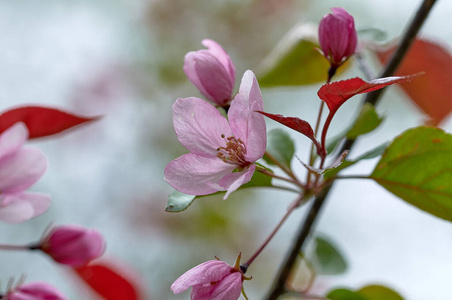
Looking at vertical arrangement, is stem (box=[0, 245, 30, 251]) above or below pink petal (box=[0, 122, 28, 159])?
below

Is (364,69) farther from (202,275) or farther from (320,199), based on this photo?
(202,275)

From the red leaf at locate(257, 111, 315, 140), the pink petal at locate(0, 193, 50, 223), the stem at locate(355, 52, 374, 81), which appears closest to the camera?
the red leaf at locate(257, 111, 315, 140)

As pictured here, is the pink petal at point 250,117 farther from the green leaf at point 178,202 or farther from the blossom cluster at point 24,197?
the blossom cluster at point 24,197

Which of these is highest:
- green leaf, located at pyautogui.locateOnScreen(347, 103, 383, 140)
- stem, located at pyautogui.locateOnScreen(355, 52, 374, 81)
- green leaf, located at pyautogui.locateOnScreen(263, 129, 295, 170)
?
green leaf, located at pyautogui.locateOnScreen(347, 103, 383, 140)

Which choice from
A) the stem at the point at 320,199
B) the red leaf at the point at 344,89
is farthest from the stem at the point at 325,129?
the stem at the point at 320,199

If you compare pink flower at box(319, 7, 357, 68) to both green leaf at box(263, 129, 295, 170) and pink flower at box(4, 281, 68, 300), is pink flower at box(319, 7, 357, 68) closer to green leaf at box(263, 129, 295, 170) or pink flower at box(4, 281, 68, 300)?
green leaf at box(263, 129, 295, 170)

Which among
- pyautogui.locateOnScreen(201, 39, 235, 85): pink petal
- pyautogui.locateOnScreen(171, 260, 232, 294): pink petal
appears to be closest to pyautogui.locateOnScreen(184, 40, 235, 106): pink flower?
pyautogui.locateOnScreen(201, 39, 235, 85): pink petal

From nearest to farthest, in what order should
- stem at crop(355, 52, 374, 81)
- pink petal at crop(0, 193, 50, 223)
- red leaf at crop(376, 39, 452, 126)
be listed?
pink petal at crop(0, 193, 50, 223) → stem at crop(355, 52, 374, 81) → red leaf at crop(376, 39, 452, 126)

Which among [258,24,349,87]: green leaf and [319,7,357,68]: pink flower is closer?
[319,7,357,68]: pink flower
